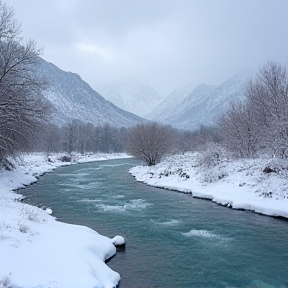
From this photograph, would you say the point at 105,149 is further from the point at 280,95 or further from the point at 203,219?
the point at 203,219

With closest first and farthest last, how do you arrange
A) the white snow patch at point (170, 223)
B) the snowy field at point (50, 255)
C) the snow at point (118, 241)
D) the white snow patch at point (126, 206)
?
the snowy field at point (50, 255)
the snow at point (118, 241)
the white snow patch at point (170, 223)
the white snow patch at point (126, 206)

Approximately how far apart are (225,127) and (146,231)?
2920cm

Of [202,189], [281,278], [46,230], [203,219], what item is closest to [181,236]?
[203,219]

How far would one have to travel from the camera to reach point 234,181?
1163 inches

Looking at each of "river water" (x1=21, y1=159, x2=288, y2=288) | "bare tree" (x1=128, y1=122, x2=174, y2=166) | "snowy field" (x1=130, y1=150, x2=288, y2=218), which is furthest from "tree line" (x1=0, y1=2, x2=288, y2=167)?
"river water" (x1=21, y1=159, x2=288, y2=288)

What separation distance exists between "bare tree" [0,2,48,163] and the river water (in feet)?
23.2

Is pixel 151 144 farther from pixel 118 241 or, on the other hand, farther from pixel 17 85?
pixel 118 241

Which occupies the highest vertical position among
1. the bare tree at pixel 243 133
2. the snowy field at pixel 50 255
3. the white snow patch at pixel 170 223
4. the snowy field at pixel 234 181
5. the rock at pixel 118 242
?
the bare tree at pixel 243 133

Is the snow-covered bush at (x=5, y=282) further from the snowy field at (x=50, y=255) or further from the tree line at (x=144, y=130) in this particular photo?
the tree line at (x=144, y=130)

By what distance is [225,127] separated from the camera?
4400 cm

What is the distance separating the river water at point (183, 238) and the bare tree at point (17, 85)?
23.2 feet

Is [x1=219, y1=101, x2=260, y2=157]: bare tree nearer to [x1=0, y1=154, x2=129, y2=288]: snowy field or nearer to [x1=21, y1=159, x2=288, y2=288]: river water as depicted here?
[x1=21, y1=159, x2=288, y2=288]: river water

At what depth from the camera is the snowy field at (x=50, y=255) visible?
30.7 ft

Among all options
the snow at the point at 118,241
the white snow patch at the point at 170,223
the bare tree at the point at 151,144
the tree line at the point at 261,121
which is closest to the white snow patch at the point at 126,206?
the white snow patch at the point at 170,223
